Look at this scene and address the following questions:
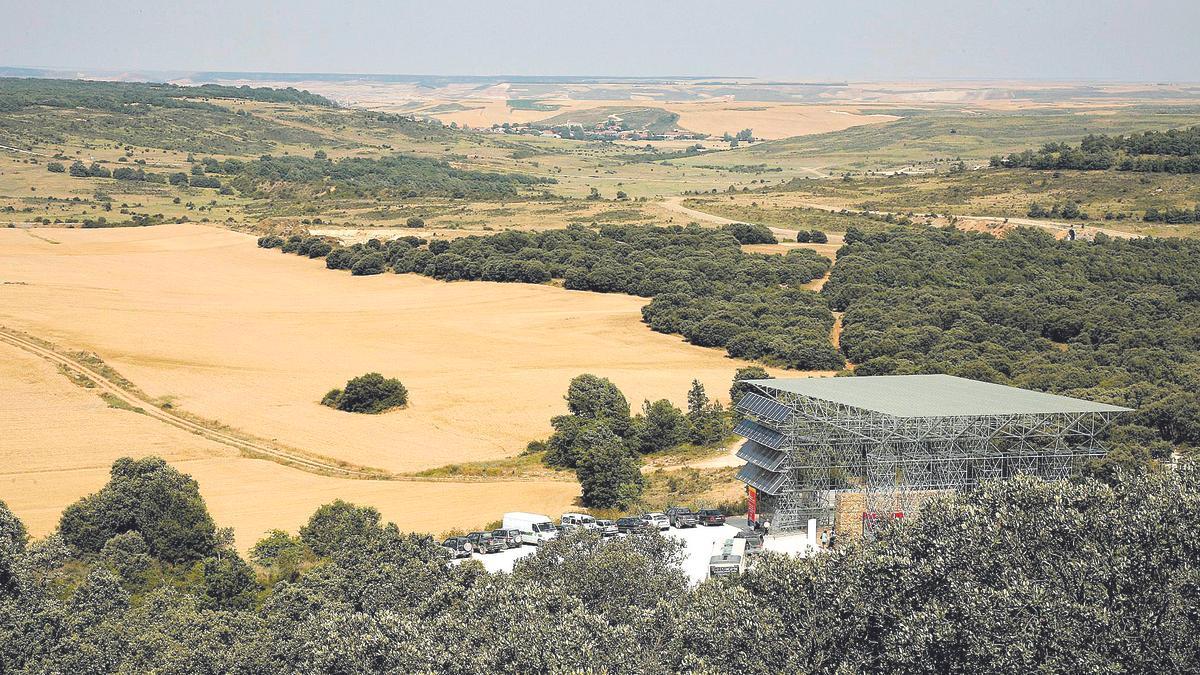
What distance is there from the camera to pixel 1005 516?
2980 centimetres

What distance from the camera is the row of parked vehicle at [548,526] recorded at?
130ft

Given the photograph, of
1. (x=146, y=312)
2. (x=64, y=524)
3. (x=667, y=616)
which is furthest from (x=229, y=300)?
(x=667, y=616)

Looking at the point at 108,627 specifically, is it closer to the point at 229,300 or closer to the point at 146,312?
the point at 146,312

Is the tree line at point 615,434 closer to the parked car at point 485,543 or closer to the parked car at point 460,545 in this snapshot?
the parked car at point 485,543

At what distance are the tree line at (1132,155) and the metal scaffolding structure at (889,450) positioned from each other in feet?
305

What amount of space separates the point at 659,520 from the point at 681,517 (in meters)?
0.82

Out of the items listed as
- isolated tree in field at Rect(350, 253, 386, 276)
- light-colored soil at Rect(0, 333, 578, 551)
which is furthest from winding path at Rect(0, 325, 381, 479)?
isolated tree in field at Rect(350, 253, 386, 276)

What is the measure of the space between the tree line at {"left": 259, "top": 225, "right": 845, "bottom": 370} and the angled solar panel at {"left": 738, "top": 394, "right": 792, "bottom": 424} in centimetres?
2974

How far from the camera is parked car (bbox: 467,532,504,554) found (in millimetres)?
39469

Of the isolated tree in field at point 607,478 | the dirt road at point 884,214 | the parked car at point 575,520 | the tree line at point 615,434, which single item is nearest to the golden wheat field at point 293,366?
the isolated tree in field at point 607,478

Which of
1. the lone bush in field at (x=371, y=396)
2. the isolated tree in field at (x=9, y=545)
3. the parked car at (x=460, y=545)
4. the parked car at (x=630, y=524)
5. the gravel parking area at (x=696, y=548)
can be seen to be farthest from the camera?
the lone bush in field at (x=371, y=396)

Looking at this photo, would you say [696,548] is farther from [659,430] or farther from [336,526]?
[659,430]

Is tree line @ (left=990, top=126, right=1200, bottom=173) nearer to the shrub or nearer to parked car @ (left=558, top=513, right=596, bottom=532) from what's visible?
the shrub

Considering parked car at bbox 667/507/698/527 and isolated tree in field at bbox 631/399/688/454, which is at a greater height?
parked car at bbox 667/507/698/527
